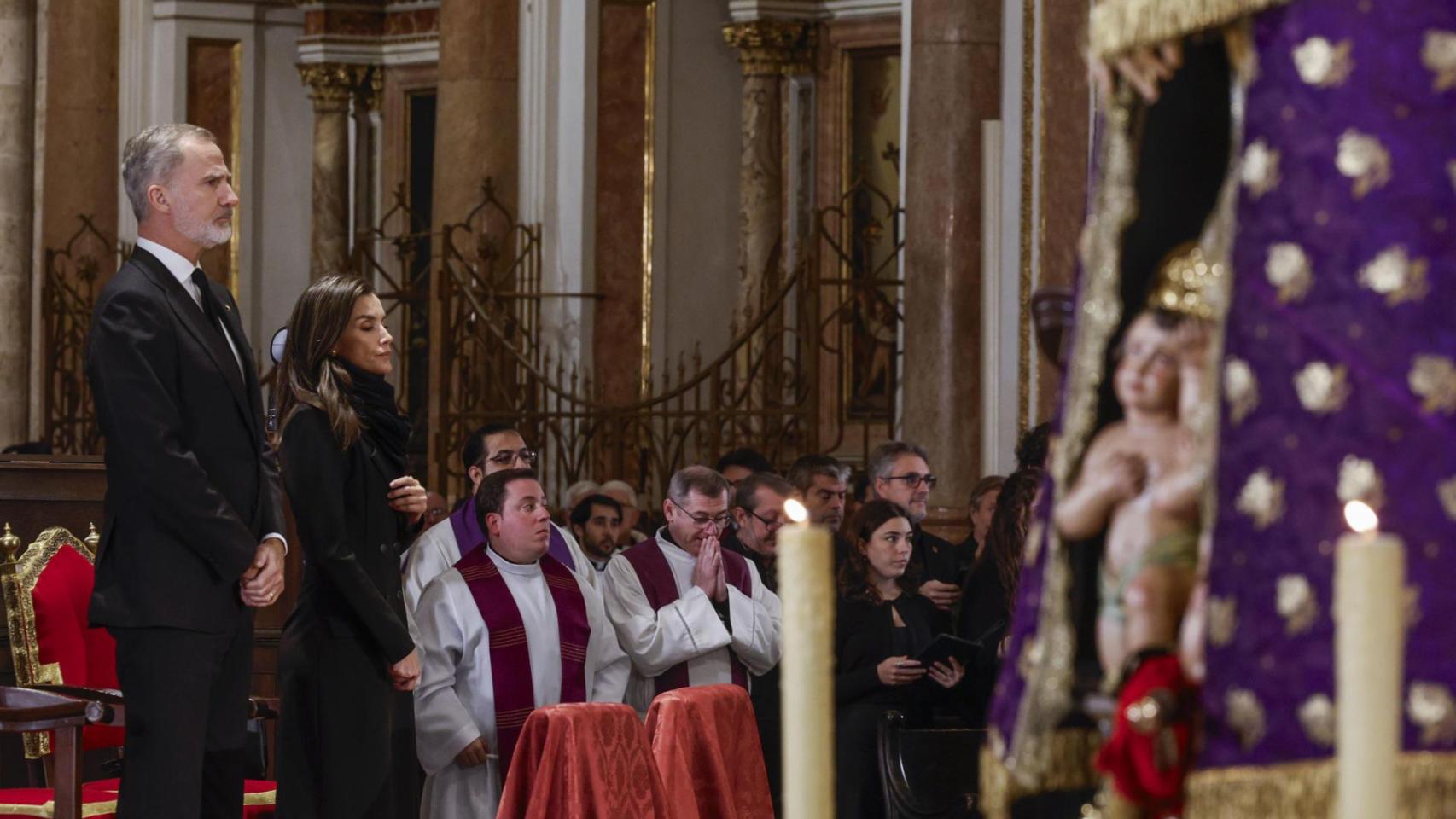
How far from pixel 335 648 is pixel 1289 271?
12.2ft

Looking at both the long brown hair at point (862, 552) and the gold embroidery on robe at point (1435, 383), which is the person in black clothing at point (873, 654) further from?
the gold embroidery on robe at point (1435, 383)

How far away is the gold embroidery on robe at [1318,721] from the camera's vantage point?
2312 mm

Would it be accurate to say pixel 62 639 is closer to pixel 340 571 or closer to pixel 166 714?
pixel 340 571

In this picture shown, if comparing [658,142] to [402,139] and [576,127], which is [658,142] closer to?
[576,127]

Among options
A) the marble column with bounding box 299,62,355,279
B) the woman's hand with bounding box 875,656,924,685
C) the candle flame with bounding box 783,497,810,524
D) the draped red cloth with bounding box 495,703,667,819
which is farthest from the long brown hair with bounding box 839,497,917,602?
the marble column with bounding box 299,62,355,279

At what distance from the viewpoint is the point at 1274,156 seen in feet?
7.86

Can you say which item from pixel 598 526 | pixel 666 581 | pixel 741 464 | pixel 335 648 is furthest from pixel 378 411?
pixel 741 464

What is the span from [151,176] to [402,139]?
48.0 feet

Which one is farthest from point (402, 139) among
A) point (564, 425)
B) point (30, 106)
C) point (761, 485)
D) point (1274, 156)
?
point (1274, 156)

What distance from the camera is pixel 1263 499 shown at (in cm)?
236

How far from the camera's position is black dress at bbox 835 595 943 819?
7293mm

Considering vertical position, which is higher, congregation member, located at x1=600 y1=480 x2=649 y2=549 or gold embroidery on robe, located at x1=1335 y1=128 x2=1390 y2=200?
gold embroidery on robe, located at x1=1335 y1=128 x2=1390 y2=200

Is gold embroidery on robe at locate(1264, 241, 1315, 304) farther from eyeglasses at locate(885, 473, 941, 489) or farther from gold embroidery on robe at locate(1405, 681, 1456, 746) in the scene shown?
eyeglasses at locate(885, 473, 941, 489)

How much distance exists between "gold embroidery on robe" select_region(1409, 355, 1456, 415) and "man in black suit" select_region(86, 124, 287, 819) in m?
2.96
